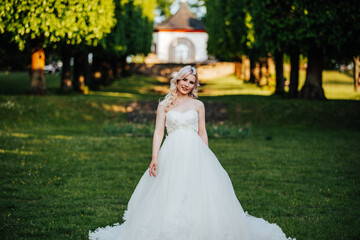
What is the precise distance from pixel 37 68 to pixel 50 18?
4.10m

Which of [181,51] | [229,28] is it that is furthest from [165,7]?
[229,28]

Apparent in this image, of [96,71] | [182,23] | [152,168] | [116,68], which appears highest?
[182,23]

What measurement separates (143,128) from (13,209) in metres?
9.20

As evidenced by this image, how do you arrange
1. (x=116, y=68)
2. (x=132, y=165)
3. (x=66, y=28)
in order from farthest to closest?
(x=116, y=68) → (x=66, y=28) → (x=132, y=165)

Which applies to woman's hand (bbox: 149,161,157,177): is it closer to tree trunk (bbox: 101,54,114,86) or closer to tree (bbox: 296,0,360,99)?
tree (bbox: 296,0,360,99)

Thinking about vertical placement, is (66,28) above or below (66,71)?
above

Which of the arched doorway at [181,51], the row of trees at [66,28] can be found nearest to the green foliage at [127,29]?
the row of trees at [66,28]

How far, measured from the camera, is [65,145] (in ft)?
44.0

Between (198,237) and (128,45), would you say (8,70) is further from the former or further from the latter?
(198,237)

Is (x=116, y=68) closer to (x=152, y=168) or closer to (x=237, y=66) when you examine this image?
(x=237, y=66)

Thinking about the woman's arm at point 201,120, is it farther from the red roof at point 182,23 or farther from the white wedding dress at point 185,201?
the red roof at point 182,23

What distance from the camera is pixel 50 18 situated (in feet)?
60.3

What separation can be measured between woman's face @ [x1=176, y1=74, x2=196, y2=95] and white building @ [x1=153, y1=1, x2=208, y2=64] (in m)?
65.4

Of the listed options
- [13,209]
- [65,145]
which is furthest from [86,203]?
[65,145]
